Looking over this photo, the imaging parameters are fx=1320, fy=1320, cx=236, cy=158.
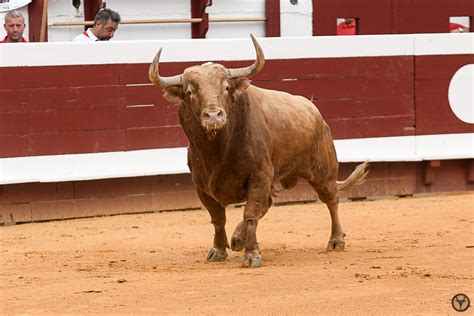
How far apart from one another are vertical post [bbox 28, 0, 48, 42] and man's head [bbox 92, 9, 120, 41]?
204 centimetres

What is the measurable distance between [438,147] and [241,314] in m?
6.68

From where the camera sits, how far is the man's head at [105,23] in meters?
10.6

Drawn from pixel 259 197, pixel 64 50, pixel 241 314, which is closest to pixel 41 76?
pixel 64 50

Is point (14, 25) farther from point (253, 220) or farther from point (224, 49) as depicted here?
point (253, 220)

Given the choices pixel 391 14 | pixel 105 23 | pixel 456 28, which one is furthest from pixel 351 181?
pixel 456 28

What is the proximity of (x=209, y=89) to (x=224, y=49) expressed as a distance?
12.6 feet

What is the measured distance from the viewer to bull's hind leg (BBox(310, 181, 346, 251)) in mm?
8734

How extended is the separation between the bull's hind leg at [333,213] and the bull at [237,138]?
1.06 ft

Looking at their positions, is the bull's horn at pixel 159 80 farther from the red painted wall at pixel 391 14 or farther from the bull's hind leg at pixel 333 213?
the red painted wall at pixel 391 14

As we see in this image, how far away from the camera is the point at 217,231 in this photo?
8.19 metres

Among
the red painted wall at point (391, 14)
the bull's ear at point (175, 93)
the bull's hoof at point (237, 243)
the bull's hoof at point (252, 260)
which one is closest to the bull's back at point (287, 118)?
the bull's ear at point (175, 93)

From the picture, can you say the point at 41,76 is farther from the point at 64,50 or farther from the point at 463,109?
the point at 463,109

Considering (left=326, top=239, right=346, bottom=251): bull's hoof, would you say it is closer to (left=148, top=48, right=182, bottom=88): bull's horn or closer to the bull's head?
the bull's head

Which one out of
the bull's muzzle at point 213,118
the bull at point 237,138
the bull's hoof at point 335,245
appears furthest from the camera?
the bull's hoof at point 335,245
